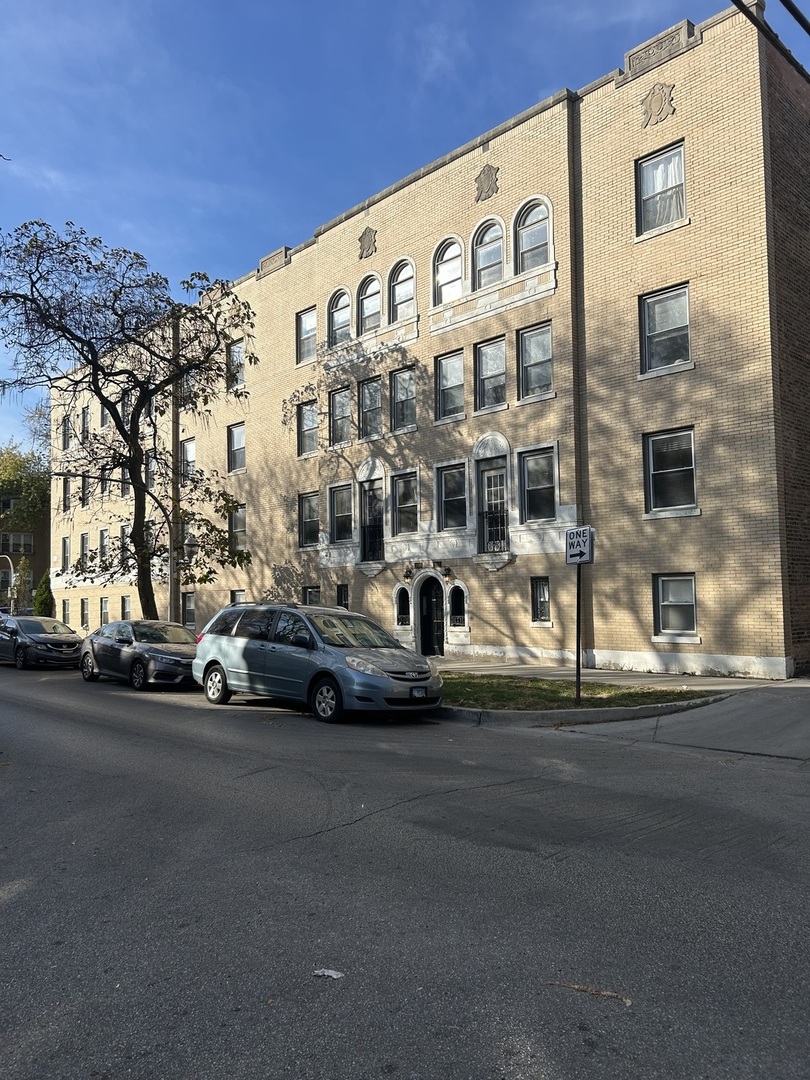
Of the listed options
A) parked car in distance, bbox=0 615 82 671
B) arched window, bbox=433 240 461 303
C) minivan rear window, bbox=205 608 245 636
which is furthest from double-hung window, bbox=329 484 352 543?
minivan rear window, bbox=205 608 245 636

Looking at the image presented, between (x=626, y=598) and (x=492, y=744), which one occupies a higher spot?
(x=626, y=598)

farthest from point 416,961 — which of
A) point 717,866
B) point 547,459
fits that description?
point 547,459

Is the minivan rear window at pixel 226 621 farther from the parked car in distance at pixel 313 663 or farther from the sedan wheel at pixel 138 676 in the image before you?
the sedan wheel at pixel 138 676

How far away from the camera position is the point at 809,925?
14.0ft

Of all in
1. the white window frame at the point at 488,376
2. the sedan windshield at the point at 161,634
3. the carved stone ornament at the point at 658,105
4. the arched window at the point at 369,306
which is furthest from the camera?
the arched window at the point at 369,306

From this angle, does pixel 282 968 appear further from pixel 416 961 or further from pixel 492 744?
pixel 492 744

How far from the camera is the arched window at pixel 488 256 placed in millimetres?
21109

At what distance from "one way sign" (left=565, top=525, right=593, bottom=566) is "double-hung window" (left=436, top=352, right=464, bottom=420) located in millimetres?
10107

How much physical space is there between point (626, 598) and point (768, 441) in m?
4.28

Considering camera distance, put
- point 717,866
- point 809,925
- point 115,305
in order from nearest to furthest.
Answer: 1. point 809,925
2. point 717,866
3. point 115,305

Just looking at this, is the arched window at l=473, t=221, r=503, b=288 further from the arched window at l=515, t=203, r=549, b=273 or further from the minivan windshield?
the minivan windshield

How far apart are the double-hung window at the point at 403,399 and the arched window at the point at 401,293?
1.55 m

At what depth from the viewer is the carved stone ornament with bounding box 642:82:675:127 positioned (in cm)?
1780

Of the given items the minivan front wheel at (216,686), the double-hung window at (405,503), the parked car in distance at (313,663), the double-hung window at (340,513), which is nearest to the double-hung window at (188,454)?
the double-hung window at (340,513)
